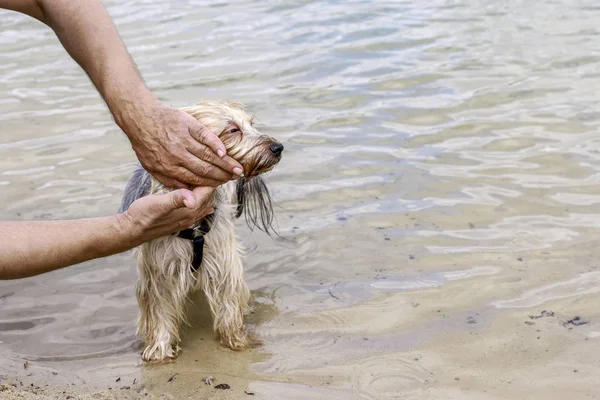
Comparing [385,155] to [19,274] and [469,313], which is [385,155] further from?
[19,274]

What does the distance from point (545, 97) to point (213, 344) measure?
4.27 m

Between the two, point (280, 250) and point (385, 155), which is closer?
point (280, 250)

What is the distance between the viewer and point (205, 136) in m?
3.63

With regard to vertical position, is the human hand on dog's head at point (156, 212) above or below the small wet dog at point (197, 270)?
above

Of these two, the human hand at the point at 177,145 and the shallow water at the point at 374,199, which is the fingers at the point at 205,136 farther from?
the shallow water at the point at 374,199

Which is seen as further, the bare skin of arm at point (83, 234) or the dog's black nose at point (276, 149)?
the dog's black nose at point (276, 149)

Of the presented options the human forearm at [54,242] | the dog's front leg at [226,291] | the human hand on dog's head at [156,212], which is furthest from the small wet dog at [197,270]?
the human forearm at [54,242]

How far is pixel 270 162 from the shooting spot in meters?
3.94

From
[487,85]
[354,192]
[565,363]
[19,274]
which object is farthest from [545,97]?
[19,274]

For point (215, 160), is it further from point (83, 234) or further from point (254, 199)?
point (254, 199)

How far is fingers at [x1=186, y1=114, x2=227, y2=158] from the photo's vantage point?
3.62m

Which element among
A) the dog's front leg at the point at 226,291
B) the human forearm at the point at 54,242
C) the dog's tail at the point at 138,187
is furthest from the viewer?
the dog's front leg at the point at 226,291

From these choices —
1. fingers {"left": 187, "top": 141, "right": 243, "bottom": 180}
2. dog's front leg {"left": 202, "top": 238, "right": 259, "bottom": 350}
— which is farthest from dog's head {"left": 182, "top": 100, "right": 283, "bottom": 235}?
dog's front leg {"left": 202, "top": 238, "right": 259, "bottom": 350}

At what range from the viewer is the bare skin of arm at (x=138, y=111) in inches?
142
